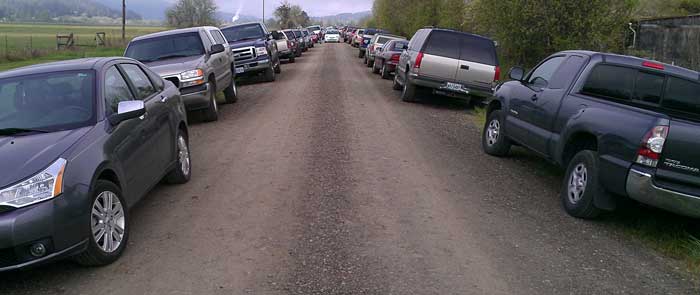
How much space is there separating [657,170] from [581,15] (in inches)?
454

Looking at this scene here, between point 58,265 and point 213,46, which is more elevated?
point 213,46

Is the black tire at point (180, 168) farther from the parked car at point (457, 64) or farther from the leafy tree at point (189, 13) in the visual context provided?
the leafy tree at point (189, 13)

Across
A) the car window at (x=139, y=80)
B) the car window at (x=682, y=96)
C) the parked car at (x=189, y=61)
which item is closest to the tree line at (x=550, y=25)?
the parked car at (x=189, y=61)

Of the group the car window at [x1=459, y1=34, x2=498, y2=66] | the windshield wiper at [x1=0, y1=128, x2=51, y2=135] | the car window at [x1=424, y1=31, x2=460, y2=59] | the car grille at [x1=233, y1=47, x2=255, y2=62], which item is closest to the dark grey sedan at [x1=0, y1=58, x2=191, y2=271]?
the windshield wiper at [x1=0, y1=128, x2=51, y2=135]

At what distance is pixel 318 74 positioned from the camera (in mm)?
22297

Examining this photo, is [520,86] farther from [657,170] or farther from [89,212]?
[89,212]

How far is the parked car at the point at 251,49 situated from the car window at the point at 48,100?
1251 centimetres

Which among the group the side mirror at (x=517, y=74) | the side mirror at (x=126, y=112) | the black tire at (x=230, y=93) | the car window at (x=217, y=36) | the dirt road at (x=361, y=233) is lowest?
the dirt road at (x=361, y=233)

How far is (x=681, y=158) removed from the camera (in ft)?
16.9

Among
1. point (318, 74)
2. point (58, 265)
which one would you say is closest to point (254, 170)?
point (58, 265)

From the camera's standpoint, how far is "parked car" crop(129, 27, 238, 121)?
1087cm

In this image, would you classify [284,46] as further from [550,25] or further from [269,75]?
[550,25]

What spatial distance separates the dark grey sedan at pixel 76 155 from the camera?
13.4ft

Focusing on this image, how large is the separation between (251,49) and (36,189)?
14411 millimetres
